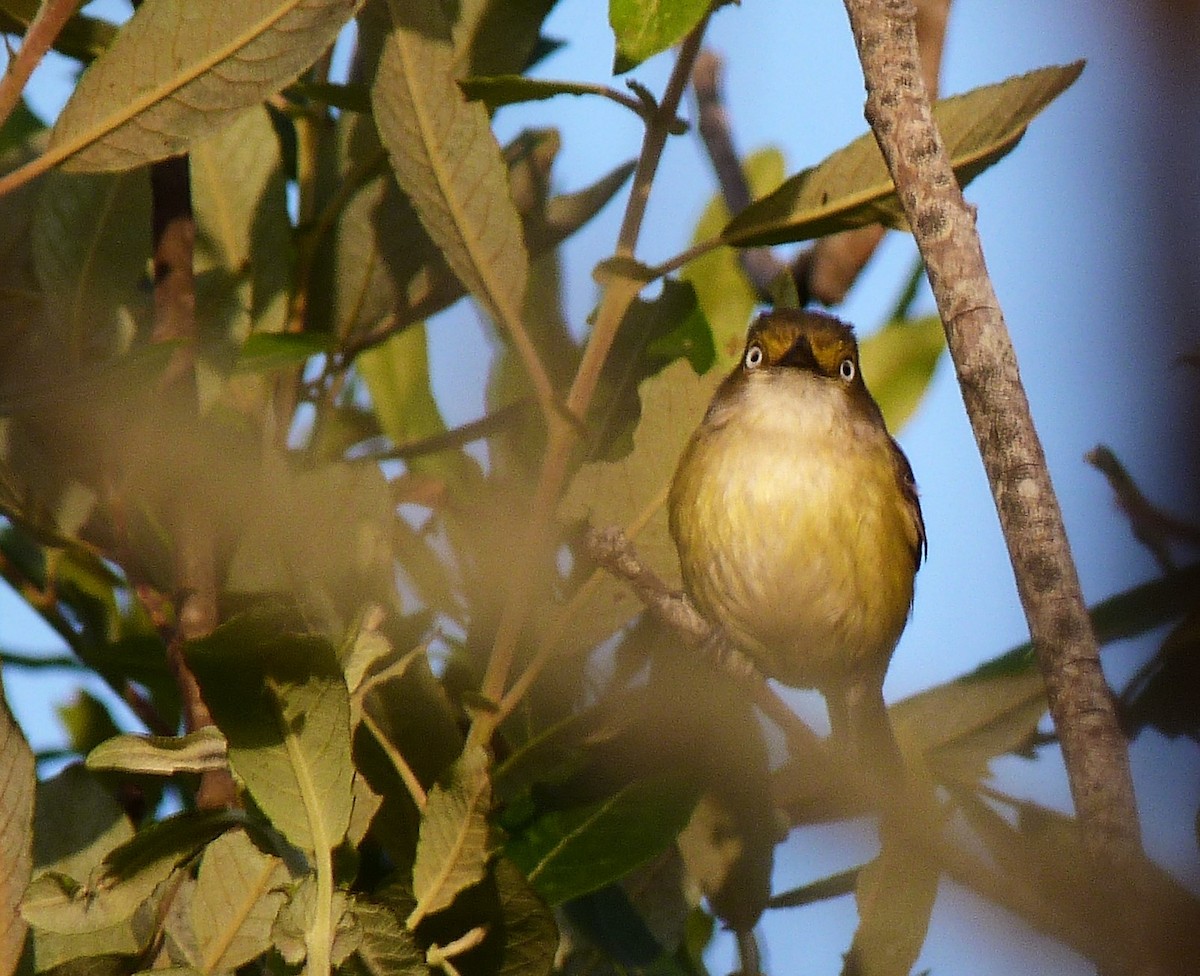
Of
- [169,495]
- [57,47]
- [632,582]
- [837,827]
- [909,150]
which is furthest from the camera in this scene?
[57,47]

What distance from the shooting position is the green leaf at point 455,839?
5.09 ft

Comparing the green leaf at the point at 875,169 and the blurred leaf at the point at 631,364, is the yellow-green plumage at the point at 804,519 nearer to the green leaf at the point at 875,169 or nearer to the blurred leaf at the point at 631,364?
the blurred leaf at the point at 631,364

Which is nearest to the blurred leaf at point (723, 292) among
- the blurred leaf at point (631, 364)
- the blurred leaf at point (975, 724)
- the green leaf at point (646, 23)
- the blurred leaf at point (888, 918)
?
the blurred leaf at point (631, 364)

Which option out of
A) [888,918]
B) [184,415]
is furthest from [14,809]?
[888,918]

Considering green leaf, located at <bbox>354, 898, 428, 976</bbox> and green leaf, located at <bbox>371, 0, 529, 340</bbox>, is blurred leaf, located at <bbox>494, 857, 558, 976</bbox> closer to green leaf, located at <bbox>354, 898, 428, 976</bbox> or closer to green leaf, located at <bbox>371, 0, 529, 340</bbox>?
green leaf, located at <bbox>354, 898, 428, 976</bbox>

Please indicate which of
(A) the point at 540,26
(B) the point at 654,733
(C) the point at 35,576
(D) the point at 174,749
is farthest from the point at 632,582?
(C) the point at 35,576

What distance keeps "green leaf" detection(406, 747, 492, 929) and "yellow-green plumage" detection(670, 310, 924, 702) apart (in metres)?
1.79

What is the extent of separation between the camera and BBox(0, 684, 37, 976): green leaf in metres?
1.60

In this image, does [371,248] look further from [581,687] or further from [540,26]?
[581,687]

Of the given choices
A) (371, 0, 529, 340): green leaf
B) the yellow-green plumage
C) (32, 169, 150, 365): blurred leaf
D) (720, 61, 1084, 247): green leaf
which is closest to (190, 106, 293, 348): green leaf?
(32, 169, 150, 365): blurred leaf

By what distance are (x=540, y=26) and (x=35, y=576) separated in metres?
1.25

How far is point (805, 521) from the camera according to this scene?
334 cm

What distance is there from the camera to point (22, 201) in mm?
2496

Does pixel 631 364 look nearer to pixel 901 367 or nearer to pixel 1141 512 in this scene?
pixel 901 367
